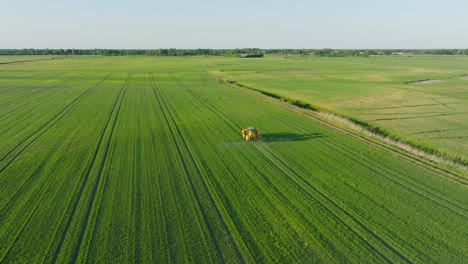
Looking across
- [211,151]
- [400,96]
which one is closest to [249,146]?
[211,151]

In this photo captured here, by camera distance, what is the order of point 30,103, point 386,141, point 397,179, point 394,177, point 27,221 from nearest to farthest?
point 27,221 < point 397,179 < point 394,177 < point 386,141 < point 30,103

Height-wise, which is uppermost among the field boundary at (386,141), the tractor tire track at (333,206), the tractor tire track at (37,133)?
the tractor tire track at (37,133)

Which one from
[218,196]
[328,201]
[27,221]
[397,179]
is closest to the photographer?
[27,221]

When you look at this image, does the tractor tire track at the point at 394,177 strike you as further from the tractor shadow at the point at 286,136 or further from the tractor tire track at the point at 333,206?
the tractor tire track at the point at 333,206

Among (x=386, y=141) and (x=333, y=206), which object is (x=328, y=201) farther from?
(x=386, y=141)

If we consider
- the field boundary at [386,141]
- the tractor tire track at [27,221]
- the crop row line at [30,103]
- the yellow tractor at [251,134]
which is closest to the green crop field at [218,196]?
the tractor tire track at [27,221]

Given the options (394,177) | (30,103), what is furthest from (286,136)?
(30,103)

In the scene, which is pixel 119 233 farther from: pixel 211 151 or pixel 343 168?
pixel 343 168
